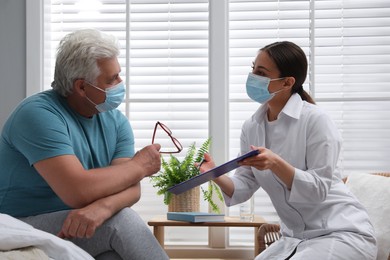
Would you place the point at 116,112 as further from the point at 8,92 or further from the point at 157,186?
the point at 8,92

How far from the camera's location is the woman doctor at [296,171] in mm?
2203

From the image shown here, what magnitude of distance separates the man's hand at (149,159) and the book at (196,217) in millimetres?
1054

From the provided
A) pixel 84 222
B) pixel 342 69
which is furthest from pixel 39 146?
pixel 342 69

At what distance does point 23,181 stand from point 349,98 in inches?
86.1

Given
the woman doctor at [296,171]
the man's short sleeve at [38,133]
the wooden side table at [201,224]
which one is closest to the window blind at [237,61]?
the wooden side table at [201,224]

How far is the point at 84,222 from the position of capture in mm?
1867

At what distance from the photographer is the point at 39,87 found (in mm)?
3730

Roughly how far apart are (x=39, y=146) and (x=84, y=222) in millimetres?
299

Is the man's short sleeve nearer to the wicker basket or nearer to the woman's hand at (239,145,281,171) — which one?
the woman's hand at (239,145,281,171)

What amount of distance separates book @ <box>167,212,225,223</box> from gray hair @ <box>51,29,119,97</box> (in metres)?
1.19

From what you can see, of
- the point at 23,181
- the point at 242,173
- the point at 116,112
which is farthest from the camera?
the point at 242,173

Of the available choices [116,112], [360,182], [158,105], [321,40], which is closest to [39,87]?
[158,105]

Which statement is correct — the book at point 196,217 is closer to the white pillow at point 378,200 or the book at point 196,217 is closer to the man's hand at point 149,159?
the white pillow at point 378,200

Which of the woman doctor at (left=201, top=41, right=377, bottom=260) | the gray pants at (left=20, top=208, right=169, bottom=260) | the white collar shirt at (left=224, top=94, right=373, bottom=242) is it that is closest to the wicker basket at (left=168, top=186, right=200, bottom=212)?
the woman doctor at (left=201, top=41, right=377, bottom=260)
